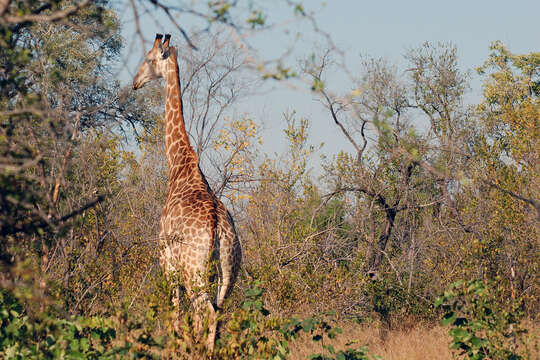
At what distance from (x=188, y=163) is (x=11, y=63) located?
433 cm

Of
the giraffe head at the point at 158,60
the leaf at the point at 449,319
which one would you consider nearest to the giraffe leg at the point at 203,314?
the leaf at the point at 449,319

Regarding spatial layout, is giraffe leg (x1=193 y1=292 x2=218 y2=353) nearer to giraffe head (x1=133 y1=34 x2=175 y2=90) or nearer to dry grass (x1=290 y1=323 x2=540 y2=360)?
dry grass (x1=290 y1=323 x2=540 y2=360)

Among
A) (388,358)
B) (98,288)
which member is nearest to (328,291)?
(388,358)

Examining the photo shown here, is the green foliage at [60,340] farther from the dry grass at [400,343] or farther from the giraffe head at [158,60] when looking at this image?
the giraffe head at [158,60]

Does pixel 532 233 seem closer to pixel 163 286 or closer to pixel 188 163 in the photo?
pixel 188 163

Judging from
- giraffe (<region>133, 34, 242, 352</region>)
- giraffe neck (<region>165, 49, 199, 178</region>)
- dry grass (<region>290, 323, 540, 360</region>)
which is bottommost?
dry grass (<region>290, 323, 540, 360</region>)

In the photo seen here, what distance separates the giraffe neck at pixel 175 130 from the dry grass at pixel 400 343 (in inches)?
102

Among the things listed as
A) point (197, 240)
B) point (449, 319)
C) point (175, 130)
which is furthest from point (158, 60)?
point (449, 319)

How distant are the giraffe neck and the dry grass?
8.52 ft

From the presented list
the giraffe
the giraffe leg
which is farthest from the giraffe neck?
the giraffe leg

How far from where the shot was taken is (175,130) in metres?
8.38

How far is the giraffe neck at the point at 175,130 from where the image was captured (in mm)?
8086

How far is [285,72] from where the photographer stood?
11.4 feet

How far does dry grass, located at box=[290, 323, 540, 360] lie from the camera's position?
7242 millimetres
